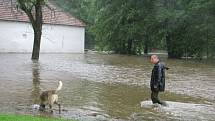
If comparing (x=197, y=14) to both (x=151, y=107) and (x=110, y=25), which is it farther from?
(x=151, y=107)

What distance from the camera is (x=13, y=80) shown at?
22.6m

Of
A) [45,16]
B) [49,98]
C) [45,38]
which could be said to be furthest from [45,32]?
[49,98]

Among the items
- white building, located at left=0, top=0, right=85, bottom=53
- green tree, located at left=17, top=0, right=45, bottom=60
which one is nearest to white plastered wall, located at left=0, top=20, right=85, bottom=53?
white building, located at left=0, top=0, right=85, bottom=53

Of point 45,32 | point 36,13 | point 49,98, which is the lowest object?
point 49,98

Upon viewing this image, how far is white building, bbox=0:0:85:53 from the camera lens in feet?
164

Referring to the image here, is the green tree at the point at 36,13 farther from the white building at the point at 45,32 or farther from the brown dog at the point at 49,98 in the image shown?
the brown dog at the point at 49,98

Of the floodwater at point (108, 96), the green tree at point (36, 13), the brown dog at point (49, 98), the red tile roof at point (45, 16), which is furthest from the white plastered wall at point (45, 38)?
the brown dog at point (49, 98)

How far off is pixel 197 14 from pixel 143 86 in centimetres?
2941

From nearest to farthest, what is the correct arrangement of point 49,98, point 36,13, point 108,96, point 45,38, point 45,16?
point 49,98, point 108,96, point 36,13, point 45,38, point 45,16

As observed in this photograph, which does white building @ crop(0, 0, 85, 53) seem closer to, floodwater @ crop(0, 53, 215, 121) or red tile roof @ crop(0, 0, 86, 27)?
red tile roof @ crop(0, 0, 86, 27)

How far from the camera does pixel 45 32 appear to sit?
5450 cm

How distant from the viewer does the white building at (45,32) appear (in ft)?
164

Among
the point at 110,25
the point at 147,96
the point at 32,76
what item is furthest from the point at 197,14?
the point at 147,96

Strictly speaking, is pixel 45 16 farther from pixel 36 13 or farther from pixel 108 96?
pixel 108 96
